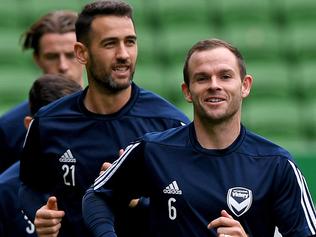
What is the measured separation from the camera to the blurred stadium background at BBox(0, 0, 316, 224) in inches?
414

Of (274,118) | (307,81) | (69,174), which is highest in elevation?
(69,174)

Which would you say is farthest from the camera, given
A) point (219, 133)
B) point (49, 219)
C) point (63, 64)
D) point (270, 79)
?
point (270, 79)

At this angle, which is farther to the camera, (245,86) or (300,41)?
(300,41)

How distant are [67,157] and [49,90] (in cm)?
82

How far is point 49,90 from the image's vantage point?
6004 mm

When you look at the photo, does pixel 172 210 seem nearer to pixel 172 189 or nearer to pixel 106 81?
pixel 172 189

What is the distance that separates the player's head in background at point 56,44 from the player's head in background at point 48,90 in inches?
35.9

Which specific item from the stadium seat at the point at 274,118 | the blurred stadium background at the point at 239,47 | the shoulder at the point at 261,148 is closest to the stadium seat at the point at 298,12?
the blurred stadium background at the point at 239,47

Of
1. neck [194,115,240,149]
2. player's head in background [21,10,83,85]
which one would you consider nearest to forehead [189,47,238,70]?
neck [194,115,240,149]

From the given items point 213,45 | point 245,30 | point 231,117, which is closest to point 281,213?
point 231,117

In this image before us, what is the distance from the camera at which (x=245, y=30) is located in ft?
37.3

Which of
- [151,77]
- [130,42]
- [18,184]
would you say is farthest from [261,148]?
[151,77]

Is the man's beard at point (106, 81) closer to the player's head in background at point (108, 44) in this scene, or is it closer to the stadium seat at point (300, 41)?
the player's head in background at point (108, 44)

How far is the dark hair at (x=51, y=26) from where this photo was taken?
290 inches
